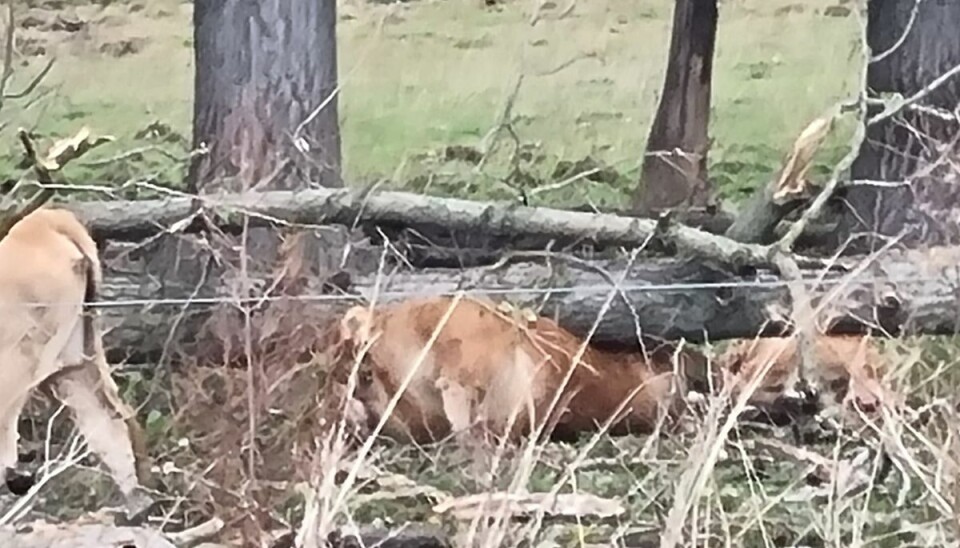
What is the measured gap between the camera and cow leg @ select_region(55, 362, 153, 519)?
Result: 1419mm

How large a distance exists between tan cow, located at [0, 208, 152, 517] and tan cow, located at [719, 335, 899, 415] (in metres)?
0.67

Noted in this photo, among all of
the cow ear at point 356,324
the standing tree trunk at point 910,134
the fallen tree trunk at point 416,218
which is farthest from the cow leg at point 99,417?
the standing tree trunk at point 910,134

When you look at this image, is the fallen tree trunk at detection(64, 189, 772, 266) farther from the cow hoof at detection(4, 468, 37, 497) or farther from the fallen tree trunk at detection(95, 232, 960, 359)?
the cow hoof at detection(4, 468, 37, 497)

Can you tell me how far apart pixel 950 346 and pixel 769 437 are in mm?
228

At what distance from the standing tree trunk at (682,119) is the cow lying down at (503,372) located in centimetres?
18

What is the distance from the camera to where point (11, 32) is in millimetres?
1417

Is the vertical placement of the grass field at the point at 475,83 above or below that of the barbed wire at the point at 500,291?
above

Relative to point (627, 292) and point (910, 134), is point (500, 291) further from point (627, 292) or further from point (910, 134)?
point (910, 134)

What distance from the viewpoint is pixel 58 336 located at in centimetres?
142

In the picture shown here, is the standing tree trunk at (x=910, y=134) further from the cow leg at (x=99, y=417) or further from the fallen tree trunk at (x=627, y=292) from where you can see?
the cow leg at (x=99, y=417)

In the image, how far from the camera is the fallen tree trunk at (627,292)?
1435 mm

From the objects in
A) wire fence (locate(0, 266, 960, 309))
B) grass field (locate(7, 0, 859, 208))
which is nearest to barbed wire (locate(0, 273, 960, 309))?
wire fence (locate(0, 266, 960, 309))

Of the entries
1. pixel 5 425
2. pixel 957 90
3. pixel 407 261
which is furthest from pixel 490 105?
pixel 5 425

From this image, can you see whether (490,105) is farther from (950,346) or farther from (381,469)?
(950,346)
